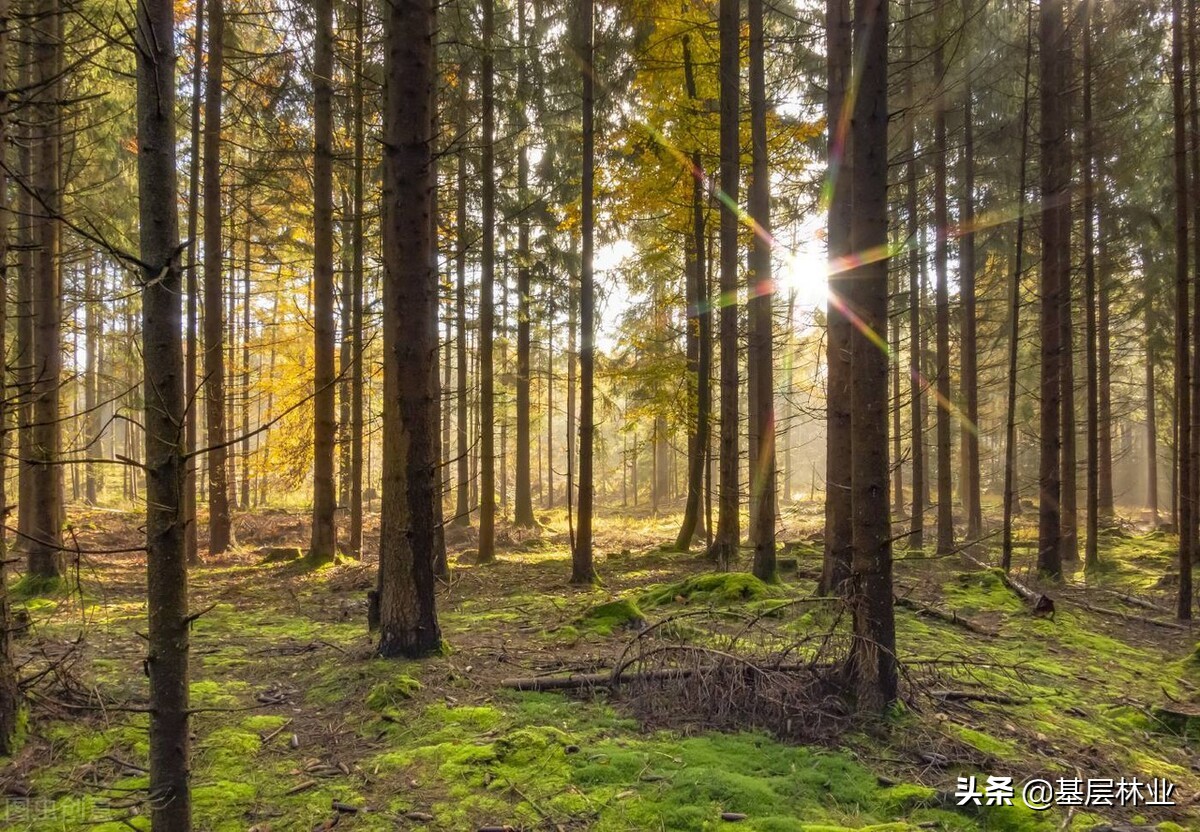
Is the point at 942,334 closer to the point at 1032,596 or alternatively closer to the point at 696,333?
the point at 696,333

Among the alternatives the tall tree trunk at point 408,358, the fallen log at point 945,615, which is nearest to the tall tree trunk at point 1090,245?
the fallen log at point 945,615

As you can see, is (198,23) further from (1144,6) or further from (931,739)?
(1144,6)

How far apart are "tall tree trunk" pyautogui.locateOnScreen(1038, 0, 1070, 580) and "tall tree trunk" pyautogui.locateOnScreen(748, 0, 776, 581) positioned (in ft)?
16.2

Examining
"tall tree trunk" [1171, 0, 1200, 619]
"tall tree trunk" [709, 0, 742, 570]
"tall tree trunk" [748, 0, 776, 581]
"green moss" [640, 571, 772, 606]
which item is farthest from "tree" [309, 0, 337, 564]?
"tall tree trunk" [1171, 0, 1200, 619]

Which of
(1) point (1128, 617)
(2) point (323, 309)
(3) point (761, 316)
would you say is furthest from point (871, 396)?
(2) point (323, 309)

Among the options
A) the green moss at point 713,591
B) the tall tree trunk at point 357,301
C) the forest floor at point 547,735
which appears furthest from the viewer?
the tall tree trunk at point 357,301

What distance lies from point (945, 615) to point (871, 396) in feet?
15.6

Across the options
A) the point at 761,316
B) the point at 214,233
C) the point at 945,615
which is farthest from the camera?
the point at 214,233

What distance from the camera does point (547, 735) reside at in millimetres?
4176

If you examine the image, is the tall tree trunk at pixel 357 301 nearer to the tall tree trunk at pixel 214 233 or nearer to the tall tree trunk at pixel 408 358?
the tall tree trunk at pixel 214 233

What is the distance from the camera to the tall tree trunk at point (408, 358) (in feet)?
18.5

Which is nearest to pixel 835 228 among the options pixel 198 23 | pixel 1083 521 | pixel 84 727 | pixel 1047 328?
pixel 1047 328

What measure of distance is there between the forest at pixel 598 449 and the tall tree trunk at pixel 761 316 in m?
0.09

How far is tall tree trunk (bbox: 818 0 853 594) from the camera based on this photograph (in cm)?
666
